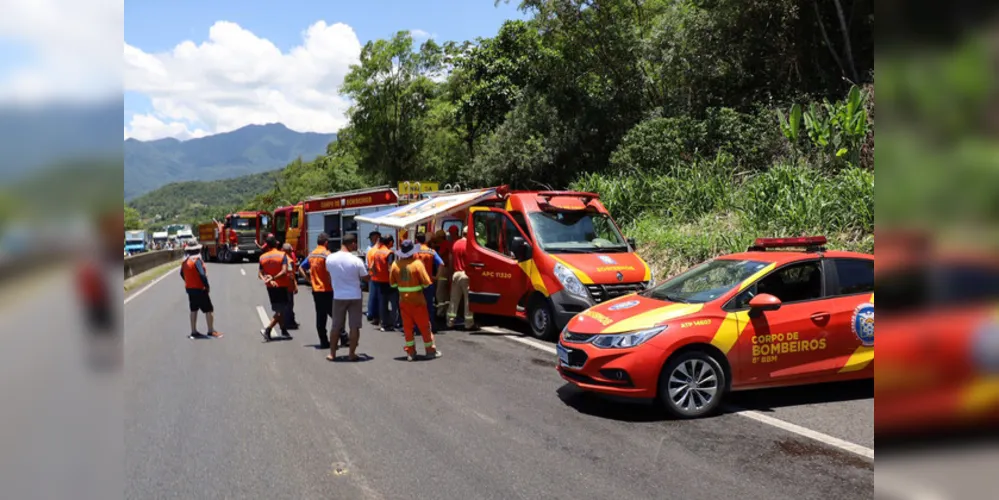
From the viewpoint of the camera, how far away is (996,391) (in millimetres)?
956

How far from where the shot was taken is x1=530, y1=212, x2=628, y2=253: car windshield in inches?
445

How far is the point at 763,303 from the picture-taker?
21.4 feet

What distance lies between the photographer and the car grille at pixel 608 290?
33.9ft

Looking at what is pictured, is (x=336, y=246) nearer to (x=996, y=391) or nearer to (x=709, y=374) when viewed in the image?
(x=709, y=374)

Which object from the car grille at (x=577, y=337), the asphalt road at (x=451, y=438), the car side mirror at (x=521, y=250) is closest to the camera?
the asphalt road at (x=451, y=438)

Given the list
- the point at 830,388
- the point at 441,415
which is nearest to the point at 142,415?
the point at 441,415

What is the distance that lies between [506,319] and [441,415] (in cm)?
682

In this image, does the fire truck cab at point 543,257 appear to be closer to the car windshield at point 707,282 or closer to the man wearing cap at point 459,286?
the man wearing cap at point 459,286

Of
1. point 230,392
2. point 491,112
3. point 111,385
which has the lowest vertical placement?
point 230,392

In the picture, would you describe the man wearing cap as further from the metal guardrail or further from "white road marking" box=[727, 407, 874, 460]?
the metal guardrail

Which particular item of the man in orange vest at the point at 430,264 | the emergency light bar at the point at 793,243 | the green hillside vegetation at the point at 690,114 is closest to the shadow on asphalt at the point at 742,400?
the emergency light bar at the point at 793,243

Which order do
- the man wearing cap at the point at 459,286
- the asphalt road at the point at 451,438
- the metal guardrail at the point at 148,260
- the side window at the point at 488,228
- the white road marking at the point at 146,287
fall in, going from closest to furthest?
1. the asphalt road at the point at 451,438
2. the side window at the point at 488,228
3. the man wearing cap at the point at 459,286
4. the white road marking at the point at 146,287
5. the metal guardrail at the point at 148,260

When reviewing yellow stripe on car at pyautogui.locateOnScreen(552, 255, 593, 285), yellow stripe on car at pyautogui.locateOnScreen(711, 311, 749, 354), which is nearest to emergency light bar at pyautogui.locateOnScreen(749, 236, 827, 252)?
yellow stripe on car at pyautogui.locateOnScreen(711, 311, 749, 354)

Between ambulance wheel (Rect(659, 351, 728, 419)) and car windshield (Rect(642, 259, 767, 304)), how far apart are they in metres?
0.69
